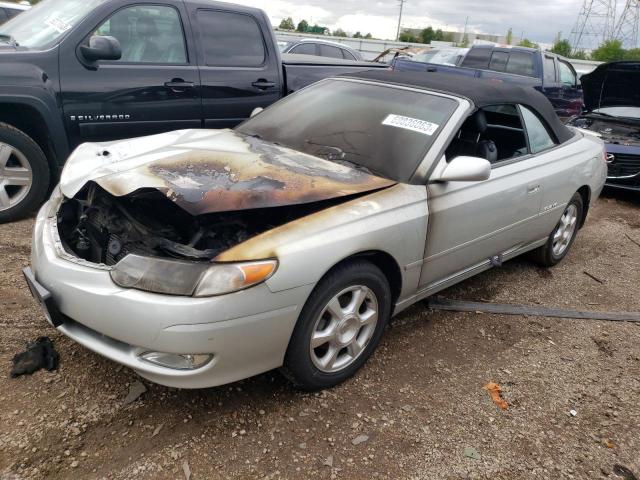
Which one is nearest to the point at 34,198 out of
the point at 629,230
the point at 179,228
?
the point at 179,228

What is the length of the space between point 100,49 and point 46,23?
0.80m

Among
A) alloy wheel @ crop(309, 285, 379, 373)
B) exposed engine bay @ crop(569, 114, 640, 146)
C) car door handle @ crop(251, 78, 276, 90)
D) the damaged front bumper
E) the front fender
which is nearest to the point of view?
the damaged front bumper

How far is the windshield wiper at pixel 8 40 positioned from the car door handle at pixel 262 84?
208 centimetres

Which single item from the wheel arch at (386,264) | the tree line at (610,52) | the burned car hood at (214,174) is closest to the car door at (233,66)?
the burned car hood at (214,174)

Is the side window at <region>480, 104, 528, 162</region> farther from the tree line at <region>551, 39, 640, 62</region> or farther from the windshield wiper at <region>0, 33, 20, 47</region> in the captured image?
the tree line at <region>551, 39, 640, 62</region>

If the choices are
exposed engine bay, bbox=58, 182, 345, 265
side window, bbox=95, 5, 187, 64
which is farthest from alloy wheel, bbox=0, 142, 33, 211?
exposed engine bay, bbox=58, 182, 345, 265

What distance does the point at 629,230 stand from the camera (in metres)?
5.90

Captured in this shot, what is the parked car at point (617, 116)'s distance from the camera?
22.1ft

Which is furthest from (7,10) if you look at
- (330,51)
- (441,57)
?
(441,57)

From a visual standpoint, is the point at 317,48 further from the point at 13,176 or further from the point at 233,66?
the point at 13,176

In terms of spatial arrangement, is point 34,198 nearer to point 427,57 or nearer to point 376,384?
point 376,384

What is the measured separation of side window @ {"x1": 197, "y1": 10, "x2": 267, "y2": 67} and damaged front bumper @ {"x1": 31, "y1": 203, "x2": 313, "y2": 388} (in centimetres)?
321

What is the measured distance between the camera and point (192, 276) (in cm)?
205

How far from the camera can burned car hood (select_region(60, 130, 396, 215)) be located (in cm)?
230
